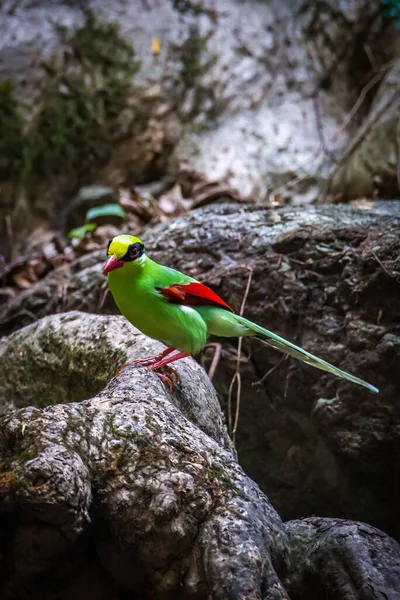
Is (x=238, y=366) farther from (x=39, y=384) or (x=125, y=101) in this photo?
(x=125, y=101)

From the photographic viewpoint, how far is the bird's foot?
2.56m

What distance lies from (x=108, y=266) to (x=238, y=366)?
5.03 ft

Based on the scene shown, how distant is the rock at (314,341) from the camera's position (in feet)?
11.0

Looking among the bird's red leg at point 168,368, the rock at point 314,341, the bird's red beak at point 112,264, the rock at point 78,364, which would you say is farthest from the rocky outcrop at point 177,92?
the bird's red beak at point 112,264

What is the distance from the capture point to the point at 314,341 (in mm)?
3615

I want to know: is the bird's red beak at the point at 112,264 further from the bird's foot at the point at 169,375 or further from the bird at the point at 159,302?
the bird's foot at the point at 169,375

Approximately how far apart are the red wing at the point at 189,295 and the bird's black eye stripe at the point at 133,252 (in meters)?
0.18

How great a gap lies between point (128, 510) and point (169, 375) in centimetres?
91

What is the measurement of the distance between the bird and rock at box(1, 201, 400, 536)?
2.83 feet

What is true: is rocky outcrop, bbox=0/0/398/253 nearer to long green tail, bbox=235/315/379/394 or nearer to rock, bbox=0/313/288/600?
long green tail, bbox=235/315/379/394

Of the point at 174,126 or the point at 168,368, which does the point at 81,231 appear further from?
the point at 168,368

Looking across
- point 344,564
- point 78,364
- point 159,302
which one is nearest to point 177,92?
point 78,364

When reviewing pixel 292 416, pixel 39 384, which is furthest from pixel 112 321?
pixel 292 416

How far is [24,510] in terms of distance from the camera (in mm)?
1668
